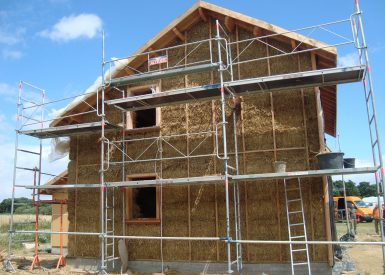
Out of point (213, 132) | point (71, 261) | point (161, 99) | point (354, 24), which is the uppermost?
point (354, 24)

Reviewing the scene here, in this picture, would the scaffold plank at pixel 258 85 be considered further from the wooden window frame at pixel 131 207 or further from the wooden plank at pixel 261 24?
the wooden window frame at pixel 131 207

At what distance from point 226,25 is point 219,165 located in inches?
160

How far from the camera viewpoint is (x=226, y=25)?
11602 mm

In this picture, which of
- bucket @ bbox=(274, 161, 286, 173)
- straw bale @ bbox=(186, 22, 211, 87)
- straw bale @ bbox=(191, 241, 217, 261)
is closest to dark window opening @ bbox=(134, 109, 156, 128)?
straw bale @ bbox=(186, 22, 211, 87)

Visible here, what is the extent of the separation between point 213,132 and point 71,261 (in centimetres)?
610

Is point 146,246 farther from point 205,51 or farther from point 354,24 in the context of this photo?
point 354,24

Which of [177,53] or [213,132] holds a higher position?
[177,53]

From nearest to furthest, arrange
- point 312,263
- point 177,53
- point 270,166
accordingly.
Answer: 1. point 312,263
2. point 270,166
3. point 177,53

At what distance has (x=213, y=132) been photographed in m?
11.1

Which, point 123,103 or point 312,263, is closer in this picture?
point 312,263

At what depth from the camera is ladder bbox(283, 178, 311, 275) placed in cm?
988

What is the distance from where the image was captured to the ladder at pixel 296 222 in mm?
9883

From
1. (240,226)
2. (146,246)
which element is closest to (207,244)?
(240,226)

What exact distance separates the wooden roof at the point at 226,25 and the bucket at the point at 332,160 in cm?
267
